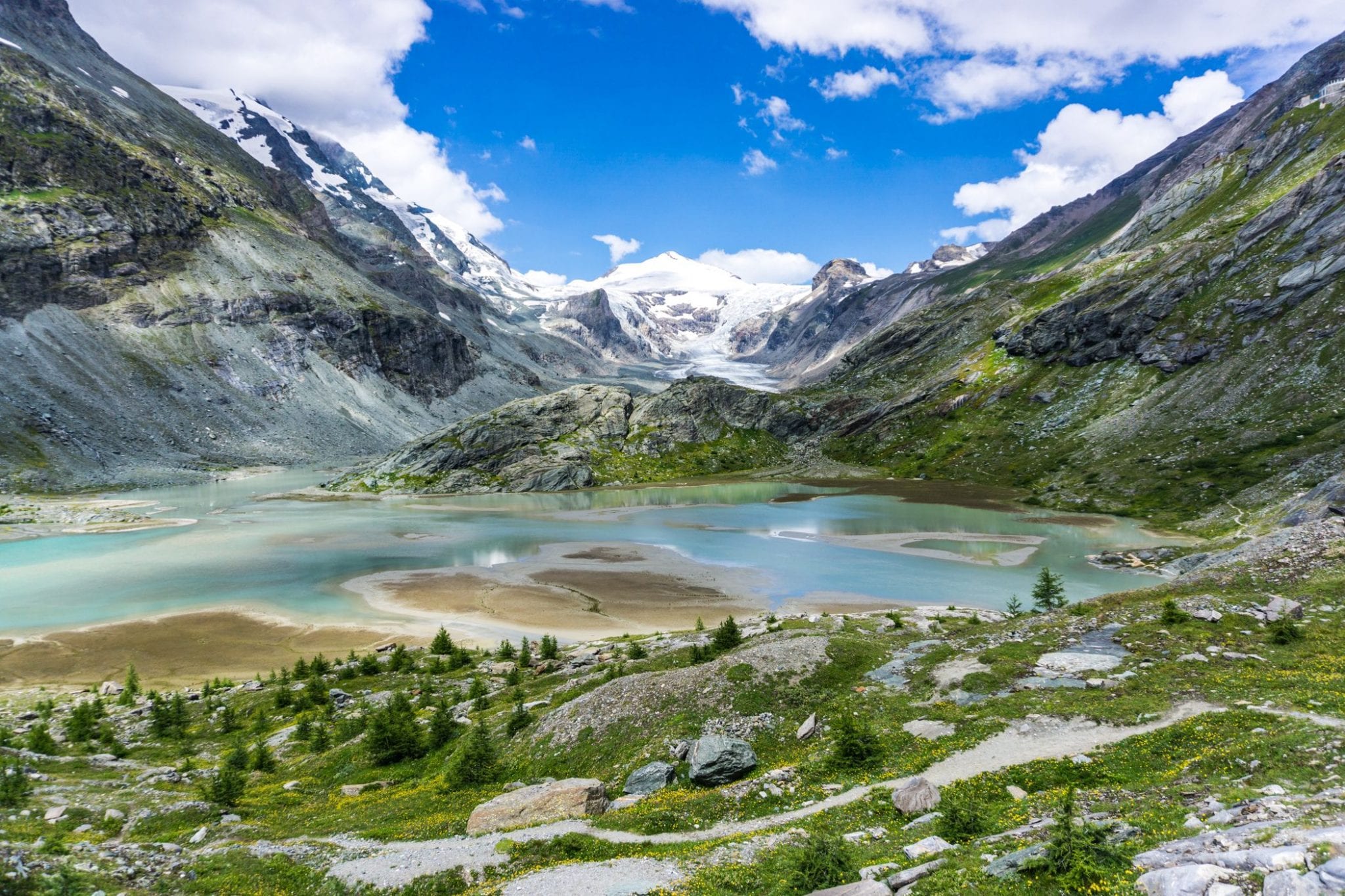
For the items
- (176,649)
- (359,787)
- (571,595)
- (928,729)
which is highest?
(928,729)

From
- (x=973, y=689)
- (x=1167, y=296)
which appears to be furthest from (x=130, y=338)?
(x=1167, y=296)

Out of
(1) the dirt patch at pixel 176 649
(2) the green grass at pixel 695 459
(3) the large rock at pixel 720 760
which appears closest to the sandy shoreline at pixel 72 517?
(1) the dirt patch at pixel 176 649

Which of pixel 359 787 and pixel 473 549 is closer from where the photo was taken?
pixel 359 787

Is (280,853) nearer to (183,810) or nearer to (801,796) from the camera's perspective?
(183,810)

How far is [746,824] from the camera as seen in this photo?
667 inches

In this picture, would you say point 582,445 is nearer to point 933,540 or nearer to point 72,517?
point 72,517

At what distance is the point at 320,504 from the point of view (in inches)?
4759

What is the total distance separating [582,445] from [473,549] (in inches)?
3606

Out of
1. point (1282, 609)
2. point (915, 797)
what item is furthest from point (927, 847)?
point (1282, 609)

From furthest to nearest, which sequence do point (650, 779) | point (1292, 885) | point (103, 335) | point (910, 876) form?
point (103, 335)
point (650, 779)
point (910, 876)
point (1292, 885)

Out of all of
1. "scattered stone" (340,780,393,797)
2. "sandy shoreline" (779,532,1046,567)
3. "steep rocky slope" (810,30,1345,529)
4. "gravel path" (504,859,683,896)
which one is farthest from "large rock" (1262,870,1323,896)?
"steep rocky slope" (810,30,1345,529)

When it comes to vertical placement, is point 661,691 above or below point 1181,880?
below

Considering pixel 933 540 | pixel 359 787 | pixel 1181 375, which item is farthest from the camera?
pixel 1181 375

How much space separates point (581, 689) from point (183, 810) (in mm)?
14907
